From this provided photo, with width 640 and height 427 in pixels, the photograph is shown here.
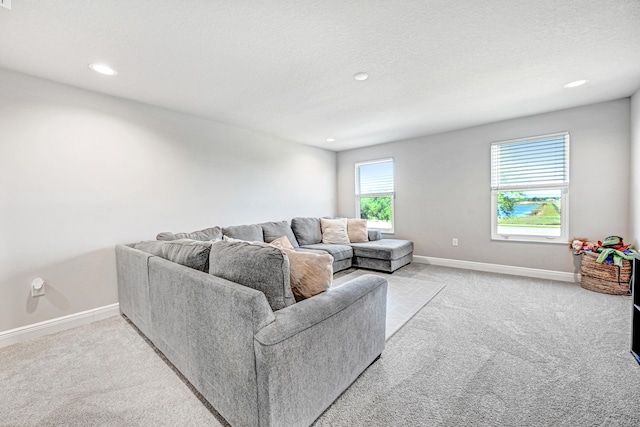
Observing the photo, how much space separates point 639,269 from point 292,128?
3844mm

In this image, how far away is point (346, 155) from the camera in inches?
223

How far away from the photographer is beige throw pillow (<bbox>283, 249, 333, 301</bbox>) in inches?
59.4

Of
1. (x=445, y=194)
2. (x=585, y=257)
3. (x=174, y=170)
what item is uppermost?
(x=174, y=170)

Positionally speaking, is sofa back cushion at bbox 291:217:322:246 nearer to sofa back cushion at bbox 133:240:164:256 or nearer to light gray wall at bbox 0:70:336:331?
light gray wall at bbox 0:70:336:331

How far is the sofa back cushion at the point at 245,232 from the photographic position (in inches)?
136

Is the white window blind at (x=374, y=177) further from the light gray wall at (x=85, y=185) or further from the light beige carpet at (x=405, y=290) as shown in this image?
the light gray wall at (x=85, y=185)

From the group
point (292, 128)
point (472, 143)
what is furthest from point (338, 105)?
point (472, 143)

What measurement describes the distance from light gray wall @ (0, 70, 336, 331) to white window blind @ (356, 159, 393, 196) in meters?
2.82

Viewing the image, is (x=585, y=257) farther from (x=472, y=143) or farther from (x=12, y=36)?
(x=12, y=36)

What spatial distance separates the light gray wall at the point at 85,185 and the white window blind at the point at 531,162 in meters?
4.06

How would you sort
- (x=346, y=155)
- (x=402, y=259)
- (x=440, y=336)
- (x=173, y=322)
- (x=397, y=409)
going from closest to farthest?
(x=397, y=409) → (x=173, y=322) → (x=440, y=336) → (x=402, y=259) → (x=346, y=155)

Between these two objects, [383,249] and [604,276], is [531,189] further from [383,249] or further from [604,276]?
[383,249]

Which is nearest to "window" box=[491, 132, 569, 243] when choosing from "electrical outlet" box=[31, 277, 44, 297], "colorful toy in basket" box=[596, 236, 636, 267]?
"colorful toy in basket" box=[596, 236, 636, 267]

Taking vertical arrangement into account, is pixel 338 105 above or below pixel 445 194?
above
